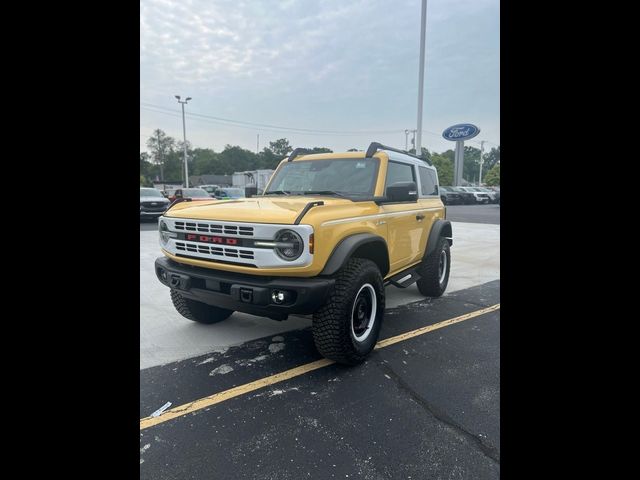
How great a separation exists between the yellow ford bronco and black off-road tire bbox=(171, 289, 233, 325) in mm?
12

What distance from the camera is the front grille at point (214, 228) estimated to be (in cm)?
318

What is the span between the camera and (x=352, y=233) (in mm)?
3521

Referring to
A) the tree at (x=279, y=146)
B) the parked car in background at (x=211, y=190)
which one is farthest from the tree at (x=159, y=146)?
the parked car in background at (x=211, y=190)

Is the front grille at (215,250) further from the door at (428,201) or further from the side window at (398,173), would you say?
the door at (428,201)

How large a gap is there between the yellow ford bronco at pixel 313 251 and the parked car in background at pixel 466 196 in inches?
1212

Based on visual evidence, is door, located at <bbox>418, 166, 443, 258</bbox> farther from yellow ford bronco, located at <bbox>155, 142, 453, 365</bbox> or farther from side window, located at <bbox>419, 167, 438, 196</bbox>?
yellow ford bronco, located at <bbox>155, 142, 453, 365</bbox>

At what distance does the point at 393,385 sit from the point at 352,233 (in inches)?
51.6

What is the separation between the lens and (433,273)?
5.57 metres

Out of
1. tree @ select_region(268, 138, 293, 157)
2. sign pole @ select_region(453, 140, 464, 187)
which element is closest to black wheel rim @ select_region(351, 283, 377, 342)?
sign pole @ select_region(453, 140, 464, 187)
